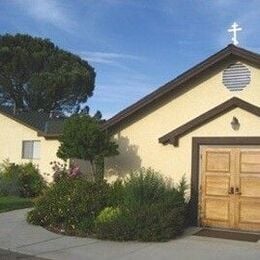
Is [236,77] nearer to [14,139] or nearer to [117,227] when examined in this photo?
[117,227]

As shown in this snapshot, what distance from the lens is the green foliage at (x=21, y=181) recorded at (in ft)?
76.1

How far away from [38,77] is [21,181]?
2044cm

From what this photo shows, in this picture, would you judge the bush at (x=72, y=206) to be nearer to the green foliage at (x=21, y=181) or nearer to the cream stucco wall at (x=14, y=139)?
the green foliage at (x=21, y=181)

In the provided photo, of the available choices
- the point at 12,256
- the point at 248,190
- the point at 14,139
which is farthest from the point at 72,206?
the point at 14,139

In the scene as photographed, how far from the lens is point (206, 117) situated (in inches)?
600

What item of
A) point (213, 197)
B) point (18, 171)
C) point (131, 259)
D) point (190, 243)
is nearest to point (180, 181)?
point (213, 197)

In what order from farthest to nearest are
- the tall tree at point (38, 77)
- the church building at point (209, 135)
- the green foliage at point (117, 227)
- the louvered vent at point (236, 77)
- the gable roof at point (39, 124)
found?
1. the tall tree at point (38, 77)
2. the gable roof at point (39, 124)
3. the louvered vent at point (236, 77)
4. the church building at point (209, 135)
5. the green foliage at point (117, 227)

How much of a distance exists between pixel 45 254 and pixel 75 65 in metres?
36.5

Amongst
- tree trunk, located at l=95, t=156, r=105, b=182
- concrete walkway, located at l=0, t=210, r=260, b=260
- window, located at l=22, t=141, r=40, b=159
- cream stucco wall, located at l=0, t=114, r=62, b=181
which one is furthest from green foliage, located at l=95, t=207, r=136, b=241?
window, located at l=22, t=141, r=40, b=159

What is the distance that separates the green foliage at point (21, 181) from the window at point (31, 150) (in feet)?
3.18

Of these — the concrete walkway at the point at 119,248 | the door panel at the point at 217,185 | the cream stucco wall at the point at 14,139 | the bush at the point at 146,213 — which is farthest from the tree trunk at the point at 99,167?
the cream stucco wall at the point at 14,139

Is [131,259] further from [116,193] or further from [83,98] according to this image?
[83,98]

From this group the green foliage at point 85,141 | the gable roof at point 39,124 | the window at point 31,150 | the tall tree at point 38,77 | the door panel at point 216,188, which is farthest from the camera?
the tall tree at point 38,77

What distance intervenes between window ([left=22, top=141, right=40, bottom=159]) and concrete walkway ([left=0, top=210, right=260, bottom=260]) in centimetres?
1367
